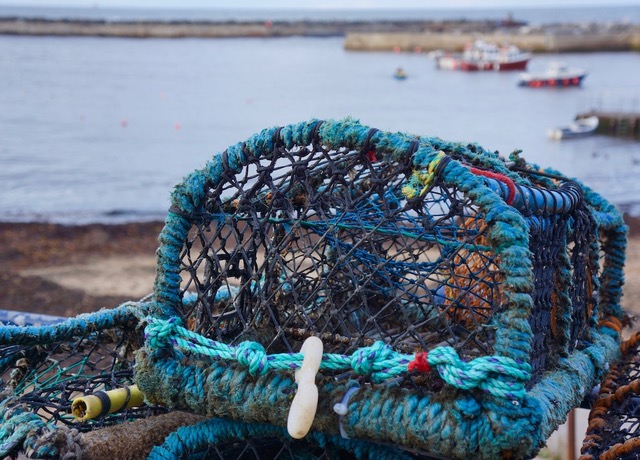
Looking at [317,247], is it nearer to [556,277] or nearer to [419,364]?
[419,364]

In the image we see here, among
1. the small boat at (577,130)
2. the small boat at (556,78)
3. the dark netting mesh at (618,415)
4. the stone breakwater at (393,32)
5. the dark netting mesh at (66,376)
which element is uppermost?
the dark netting mesh at (66,376)

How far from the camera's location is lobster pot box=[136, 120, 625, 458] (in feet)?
6.18

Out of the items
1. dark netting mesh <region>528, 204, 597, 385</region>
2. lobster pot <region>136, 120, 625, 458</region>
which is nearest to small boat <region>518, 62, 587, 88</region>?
dark netting mesh <region>528, 204, 597, 385</region>

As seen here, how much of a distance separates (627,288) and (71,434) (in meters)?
10.5

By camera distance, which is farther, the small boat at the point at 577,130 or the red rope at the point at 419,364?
the small boat at the point at 577,130

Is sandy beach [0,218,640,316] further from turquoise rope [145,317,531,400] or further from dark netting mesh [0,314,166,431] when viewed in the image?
turquoise rope [145,317,531,400]

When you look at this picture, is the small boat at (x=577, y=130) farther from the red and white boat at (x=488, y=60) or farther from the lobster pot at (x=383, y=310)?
the red and white boat at (x=488, y=60)

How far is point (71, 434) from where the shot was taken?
2203mm

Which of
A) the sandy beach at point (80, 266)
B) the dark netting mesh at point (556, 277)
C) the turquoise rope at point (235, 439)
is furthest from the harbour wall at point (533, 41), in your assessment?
the turquoise rope at point (235, 439)

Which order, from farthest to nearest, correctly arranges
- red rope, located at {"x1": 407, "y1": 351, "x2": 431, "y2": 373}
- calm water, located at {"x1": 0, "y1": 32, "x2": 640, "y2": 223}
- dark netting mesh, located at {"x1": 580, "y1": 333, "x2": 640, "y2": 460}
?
calm water, located at {"x1": 0, "y1": 32, "x2": 640, "y2": 223}
dark netting mesh, located at {"x1": 580, "y1": 333, "x2": 640, "y2": 460}
red rope, located at {"x1": 407, "y1": 351, "x2": 431, "y2": 373}

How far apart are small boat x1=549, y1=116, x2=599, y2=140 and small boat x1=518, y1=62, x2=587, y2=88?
17310 mm

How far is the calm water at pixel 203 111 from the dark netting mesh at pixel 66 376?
3.45 metres

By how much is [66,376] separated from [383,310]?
1412 mm

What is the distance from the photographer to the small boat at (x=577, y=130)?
2862cm
